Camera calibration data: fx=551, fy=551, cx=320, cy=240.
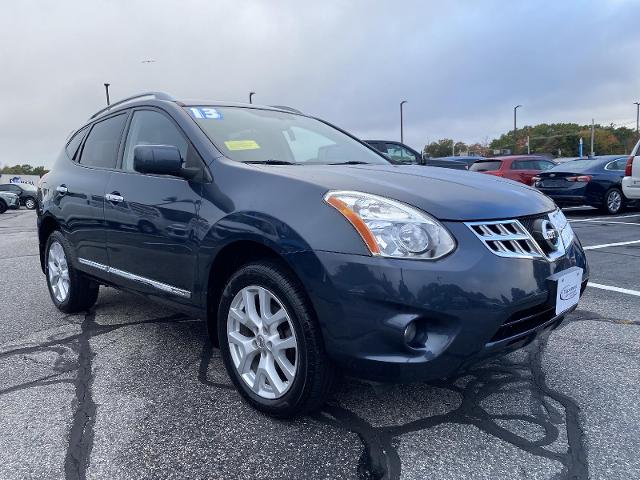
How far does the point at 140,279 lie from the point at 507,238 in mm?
2198

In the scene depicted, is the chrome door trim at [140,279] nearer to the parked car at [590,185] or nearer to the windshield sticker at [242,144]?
the windshield sticker at [242,144]

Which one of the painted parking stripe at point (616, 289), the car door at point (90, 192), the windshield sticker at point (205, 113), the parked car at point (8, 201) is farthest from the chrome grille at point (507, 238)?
the parked car at point (8, 201)

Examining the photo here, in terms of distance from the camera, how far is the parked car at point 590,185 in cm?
1180

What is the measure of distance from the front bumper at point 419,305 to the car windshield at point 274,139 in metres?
1.08

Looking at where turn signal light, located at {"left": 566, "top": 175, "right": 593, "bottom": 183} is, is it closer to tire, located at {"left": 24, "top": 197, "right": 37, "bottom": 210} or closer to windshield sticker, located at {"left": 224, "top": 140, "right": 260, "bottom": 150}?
windshield sticker, located at {"left": 224, "top": 140, "right": 260, "bottom": 150}

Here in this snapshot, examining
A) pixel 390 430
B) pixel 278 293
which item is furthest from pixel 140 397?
pixel 390 430

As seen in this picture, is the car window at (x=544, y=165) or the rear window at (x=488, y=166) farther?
the car window at (x=544, y=165)

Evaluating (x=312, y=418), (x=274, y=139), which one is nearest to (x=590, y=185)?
(x=274, y=139)

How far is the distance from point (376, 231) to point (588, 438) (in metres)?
1.30

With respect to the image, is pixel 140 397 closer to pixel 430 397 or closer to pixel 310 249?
pixel 310 249

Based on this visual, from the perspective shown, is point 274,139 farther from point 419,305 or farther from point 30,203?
point 30,203

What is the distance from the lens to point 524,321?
236 centimetres

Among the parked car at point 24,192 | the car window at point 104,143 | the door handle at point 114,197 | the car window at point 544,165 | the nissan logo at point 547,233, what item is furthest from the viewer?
the parked car at point 24,192

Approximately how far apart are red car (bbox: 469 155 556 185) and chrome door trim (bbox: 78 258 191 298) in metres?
11.5
